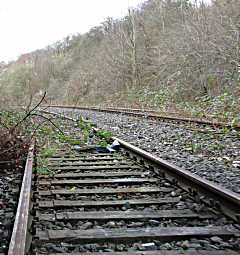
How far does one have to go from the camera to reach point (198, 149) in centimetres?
620

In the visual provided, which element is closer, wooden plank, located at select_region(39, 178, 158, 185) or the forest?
wooden plank, located at select_region(39, 178, 158, 185)

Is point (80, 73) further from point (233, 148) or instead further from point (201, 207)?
point (201, 207)

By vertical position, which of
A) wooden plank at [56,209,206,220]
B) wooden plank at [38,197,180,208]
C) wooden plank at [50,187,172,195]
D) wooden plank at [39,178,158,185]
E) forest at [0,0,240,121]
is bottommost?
wooden plank at [56,209,206,220]

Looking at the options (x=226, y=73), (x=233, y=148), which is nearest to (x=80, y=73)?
(x=226, y=73)

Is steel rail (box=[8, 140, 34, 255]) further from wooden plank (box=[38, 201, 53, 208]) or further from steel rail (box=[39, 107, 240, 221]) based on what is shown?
steel rail (box=[39, 107, 240, 221])

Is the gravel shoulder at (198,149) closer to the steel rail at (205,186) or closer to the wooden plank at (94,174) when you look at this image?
the steel rail at (205,186)

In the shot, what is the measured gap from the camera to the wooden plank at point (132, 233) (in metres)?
2.43

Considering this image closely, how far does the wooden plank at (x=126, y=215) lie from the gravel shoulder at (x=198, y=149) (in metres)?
0.94

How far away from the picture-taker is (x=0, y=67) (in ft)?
56.4

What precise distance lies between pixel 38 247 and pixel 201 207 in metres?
1.59

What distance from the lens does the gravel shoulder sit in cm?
439

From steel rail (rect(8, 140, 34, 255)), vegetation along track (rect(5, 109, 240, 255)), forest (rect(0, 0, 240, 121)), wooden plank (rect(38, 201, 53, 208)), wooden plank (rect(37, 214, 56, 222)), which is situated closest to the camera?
steel rail (rect(8, 140, 34, 255))

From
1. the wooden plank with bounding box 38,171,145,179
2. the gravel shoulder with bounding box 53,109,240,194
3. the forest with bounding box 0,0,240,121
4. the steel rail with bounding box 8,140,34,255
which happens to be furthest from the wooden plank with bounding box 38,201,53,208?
the forest with bounding box 0,0,240,121

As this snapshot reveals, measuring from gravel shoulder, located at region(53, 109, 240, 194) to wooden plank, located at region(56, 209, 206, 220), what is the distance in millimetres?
936
